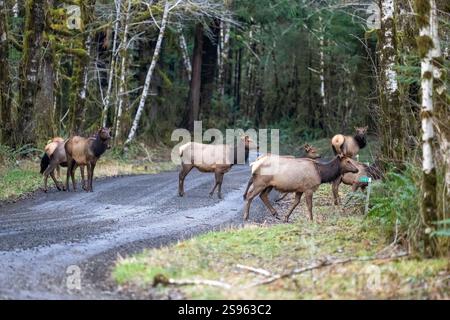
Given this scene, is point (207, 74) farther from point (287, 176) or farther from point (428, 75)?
point (428, 75)

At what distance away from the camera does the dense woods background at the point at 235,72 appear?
43.0 feet

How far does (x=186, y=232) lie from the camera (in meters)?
13.9

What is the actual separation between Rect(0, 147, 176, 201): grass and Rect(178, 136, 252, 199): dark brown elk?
12.6 ft

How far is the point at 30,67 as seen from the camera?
23906 mm

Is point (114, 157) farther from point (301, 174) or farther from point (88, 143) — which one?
point (301, 174)

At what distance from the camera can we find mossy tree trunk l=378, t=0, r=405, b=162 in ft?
46.8

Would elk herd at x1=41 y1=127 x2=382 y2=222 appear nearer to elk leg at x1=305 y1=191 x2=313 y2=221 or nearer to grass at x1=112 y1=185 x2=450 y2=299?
elk leg at x1=305 y1=191 x2=313 y2=221

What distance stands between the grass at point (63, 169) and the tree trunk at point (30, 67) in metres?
0.96

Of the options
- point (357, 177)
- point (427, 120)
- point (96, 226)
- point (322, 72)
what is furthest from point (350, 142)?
point (322, 72)

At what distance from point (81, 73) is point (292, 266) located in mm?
18174

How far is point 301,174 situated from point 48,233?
16.2 ft

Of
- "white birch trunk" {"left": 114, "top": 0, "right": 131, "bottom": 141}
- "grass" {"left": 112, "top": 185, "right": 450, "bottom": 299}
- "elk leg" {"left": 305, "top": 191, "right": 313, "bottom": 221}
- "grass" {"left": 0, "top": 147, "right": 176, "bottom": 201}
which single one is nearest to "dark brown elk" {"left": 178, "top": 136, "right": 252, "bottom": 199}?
"grass" {"left": 0, "top": 147, "right": 176, "bottom": 201}
